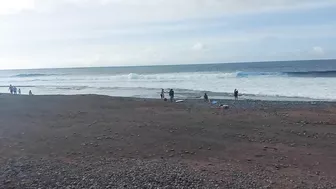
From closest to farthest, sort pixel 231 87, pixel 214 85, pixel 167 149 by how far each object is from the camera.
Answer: pixel 167 149 → pixel 231 87 → pixel 214 85

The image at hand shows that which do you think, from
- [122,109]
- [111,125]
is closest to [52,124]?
[111,125]

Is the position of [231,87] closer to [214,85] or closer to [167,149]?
[214,85]

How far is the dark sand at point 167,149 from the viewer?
9.31 metres

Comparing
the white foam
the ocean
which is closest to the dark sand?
the ocean

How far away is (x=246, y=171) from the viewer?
10078 millimetres

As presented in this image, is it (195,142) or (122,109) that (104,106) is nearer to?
(122,109)

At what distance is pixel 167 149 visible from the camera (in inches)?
488

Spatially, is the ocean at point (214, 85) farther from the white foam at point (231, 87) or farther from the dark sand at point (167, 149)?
the dark sand at point (167, 149)

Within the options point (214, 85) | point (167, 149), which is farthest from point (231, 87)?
point (167, 149)

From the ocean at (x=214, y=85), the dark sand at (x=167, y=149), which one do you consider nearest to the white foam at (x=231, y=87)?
the ocean at (x=214, y=85)

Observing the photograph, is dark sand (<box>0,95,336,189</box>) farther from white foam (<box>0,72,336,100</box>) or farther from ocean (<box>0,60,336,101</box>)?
white foam (<box>0,72,336,100</box>)

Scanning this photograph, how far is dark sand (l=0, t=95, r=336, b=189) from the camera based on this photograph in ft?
30.6

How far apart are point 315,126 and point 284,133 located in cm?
224

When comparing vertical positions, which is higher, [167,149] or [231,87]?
[231,87]
